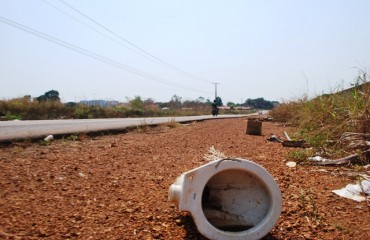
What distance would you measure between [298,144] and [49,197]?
504cm

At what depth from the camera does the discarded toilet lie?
206cm

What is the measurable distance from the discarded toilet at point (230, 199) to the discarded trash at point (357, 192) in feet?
4.02

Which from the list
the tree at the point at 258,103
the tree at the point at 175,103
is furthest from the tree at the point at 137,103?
the tree at the point at 258,103

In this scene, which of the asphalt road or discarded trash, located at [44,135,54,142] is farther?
the asphalt road

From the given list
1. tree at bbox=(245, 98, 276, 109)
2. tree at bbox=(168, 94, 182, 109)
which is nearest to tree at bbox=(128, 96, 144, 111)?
tree at bbox=(168, 94, 182, 109)

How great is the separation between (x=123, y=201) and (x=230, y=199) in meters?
0.99

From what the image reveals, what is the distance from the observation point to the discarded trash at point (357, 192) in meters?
3.08

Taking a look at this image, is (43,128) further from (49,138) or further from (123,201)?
(123,201)

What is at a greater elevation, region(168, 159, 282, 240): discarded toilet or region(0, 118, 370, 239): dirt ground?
region(168, 159, 282, 240): discarded toilet

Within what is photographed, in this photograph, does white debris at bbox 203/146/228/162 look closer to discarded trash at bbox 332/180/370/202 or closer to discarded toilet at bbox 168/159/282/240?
discarded trash at bbox 332/180/370/202

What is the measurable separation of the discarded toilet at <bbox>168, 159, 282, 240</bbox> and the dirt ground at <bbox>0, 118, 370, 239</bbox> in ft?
0.61

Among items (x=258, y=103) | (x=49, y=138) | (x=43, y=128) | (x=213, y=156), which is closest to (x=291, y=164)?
(x=213, y=156)

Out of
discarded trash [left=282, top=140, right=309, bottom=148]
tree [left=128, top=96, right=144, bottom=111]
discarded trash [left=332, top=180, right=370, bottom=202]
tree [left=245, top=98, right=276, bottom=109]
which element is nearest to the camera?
discarded trash [left=332, top=180, right=370, bottom=202]

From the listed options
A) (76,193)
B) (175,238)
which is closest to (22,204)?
(76,193)
